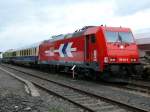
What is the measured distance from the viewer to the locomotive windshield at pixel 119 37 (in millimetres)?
19781

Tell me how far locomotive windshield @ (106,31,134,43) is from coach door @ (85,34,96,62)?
32.2 inches

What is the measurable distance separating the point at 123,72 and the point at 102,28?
8.20ft

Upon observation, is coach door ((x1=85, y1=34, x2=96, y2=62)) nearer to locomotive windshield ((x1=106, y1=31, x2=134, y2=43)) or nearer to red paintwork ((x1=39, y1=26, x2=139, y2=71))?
red paintwork ((x1=39, y1=26, x2=139, y2=71))

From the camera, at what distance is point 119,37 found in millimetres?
20062

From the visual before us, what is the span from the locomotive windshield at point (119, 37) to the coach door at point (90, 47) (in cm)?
82

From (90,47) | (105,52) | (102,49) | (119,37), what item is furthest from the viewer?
(90,47)

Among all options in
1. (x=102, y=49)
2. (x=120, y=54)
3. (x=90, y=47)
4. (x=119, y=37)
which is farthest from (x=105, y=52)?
(x=90, y=47)

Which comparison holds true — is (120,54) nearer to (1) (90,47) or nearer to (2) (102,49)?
(2) (102,49)

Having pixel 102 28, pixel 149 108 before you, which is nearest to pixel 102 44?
pixel 102 28

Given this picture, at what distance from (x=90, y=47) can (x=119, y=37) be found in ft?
5.49

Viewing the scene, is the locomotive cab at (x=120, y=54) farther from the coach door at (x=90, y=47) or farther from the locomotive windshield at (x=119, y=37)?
the coach door at (x=90, y=47)

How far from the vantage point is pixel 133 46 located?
20109mm

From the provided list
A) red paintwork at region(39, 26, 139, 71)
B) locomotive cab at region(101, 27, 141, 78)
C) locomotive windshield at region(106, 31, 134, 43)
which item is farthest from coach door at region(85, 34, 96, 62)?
locomotive cab at region(101, 27, 141, 78)

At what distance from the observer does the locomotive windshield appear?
1978 centimetres
